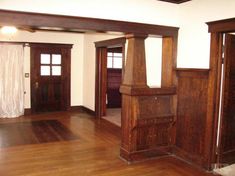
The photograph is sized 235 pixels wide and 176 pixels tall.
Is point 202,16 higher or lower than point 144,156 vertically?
higher

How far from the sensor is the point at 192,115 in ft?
13.0

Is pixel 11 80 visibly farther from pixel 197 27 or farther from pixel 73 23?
pixel 197 27

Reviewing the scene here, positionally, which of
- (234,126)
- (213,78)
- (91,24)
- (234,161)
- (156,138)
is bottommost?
(234,161)

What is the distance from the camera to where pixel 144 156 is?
4090 mm

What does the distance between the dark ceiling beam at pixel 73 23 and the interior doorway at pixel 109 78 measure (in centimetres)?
136

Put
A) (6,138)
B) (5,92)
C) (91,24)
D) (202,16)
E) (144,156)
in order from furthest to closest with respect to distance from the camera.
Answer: (5,92), (6,138), (144,156), (202,16), (91,24)

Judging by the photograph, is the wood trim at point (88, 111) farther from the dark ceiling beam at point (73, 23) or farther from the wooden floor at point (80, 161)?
the dark ceiling beam at point (73, 23)

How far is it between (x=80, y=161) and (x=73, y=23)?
6.84 feet

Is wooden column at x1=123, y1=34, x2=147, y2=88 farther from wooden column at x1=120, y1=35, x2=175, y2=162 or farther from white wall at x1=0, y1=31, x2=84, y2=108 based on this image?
white wall at x1=0, y1=31, x2=84, y2=108

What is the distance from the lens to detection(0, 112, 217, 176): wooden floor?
3.59 meters

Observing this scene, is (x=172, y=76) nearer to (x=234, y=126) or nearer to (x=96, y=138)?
(x=234, y=126)

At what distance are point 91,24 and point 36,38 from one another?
420 cm

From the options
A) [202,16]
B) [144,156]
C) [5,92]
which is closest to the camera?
[202,16]

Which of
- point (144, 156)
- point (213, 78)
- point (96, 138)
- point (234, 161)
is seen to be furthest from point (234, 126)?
point (96, 138)
